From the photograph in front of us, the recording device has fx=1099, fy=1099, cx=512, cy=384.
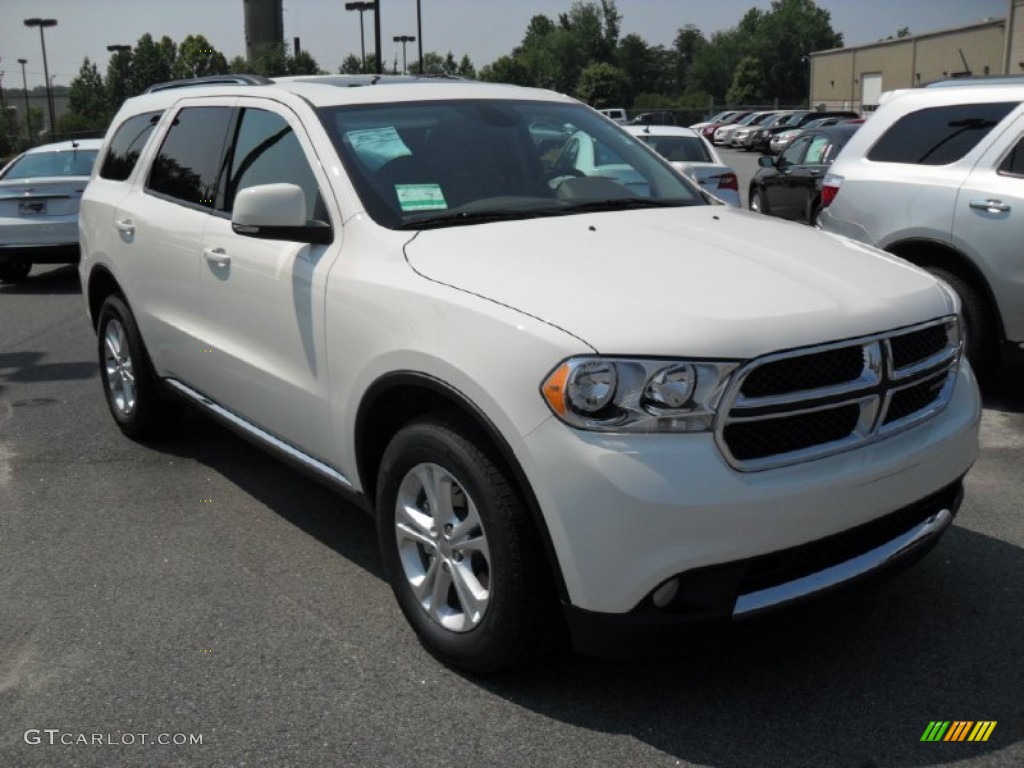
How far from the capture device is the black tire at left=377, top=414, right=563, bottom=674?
304 centimetres

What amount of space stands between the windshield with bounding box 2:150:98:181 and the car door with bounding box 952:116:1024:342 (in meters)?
10.2

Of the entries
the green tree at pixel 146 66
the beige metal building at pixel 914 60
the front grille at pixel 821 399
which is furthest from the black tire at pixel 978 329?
the green tree at pixel 146 66

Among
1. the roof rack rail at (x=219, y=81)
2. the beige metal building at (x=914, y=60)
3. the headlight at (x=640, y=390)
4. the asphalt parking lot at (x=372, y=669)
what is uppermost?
the beige metal building at (x=914, y=60)

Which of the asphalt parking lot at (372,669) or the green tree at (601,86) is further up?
the green tree at (601,86)

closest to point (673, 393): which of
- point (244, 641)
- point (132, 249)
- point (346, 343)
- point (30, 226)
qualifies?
point (346, 343)

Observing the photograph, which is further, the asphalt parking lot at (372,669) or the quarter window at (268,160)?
the quarter window at (268,160)

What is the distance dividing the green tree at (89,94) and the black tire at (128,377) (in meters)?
76.3

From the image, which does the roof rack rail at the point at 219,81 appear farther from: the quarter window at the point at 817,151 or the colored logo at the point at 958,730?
the quarter window at the point at 817,151

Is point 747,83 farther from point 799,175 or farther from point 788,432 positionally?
point 788,432

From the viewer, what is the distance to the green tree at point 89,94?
7869cm

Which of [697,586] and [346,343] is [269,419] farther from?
[697,586]

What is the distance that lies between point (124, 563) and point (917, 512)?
3.01m

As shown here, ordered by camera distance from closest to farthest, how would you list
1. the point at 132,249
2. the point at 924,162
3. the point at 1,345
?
the point at 132,249 → the point at 924,162 → the point at 1,345

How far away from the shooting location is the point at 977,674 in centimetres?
334
